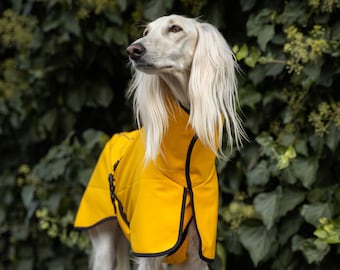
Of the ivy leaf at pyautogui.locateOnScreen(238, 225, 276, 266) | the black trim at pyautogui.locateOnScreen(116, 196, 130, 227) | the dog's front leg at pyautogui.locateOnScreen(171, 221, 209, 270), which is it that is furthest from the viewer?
the ivy leaf at pyautogui.locateOnScreen(238, 225, 276, 266)

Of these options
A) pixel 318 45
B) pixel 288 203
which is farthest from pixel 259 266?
pixel 318 45

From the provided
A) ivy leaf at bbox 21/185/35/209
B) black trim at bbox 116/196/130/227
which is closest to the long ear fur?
black trim at bbox 116/196/130/227

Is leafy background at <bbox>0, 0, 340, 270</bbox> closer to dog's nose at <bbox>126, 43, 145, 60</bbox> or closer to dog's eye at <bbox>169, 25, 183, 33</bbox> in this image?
dog's eye at <bbox>169, 25, 183, 33</bbox>

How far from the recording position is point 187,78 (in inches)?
128

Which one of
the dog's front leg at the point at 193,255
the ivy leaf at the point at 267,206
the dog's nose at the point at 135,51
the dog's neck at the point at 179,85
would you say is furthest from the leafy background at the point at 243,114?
the dog's nose at the point at 135,51

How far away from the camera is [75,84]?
4.89 meters

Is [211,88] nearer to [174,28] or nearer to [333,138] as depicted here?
[174,28]

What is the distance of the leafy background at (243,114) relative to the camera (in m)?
3.75

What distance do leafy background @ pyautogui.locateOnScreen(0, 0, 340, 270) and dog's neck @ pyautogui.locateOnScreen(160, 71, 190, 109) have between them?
0.63 metres

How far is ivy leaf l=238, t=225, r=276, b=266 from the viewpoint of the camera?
12.6 feet

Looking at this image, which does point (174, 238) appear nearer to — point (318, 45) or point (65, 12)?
point (318, 45)

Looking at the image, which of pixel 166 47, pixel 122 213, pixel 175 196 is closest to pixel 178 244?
pixel 175 196

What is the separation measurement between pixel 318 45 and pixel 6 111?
2.16 m

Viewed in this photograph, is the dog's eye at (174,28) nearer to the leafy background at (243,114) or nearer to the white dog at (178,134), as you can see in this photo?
the white dog at (178,134)
